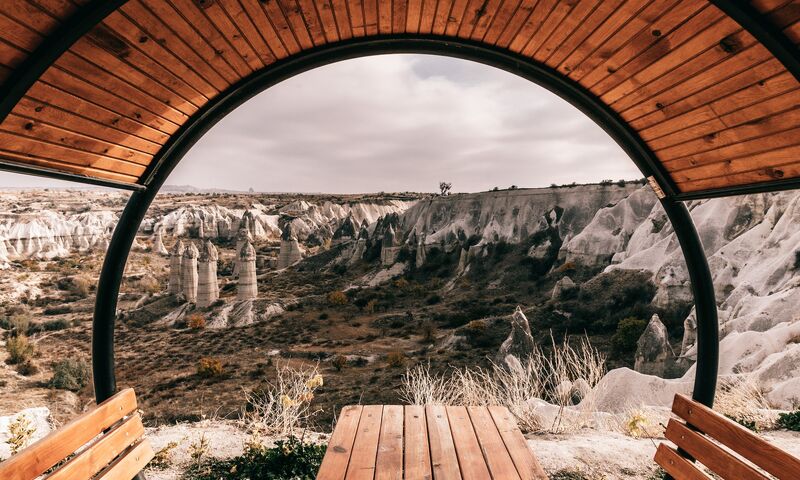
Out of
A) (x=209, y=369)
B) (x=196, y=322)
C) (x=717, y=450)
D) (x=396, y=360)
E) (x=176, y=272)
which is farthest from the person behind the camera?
(x=176, y=272)

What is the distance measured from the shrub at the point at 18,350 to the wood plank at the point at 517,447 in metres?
27.1

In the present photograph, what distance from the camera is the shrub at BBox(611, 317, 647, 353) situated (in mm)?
16500

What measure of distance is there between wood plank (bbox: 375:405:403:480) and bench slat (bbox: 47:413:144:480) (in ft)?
3.88

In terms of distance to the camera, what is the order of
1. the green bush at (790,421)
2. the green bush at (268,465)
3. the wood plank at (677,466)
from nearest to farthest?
1. the wood plank at (677,466)
2. the green bush at (268,465)
3. the green bush at (790,421)

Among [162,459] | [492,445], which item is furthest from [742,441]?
[162,459]

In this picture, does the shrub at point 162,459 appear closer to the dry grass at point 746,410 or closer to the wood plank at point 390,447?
the wood plank at point 390,447

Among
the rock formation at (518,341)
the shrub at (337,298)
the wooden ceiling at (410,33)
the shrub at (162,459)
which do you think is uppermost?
the wooden ceiling at (410,33)

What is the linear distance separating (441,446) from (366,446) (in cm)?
37

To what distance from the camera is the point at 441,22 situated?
206cm

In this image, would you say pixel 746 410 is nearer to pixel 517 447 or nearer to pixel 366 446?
pixel 517 447

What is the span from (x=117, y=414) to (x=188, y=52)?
181 cm

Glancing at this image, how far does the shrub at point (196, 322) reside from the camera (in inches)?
1043

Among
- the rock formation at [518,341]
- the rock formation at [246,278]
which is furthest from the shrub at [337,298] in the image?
the rock formation at [518,341]

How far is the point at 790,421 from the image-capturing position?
478 centimetres
